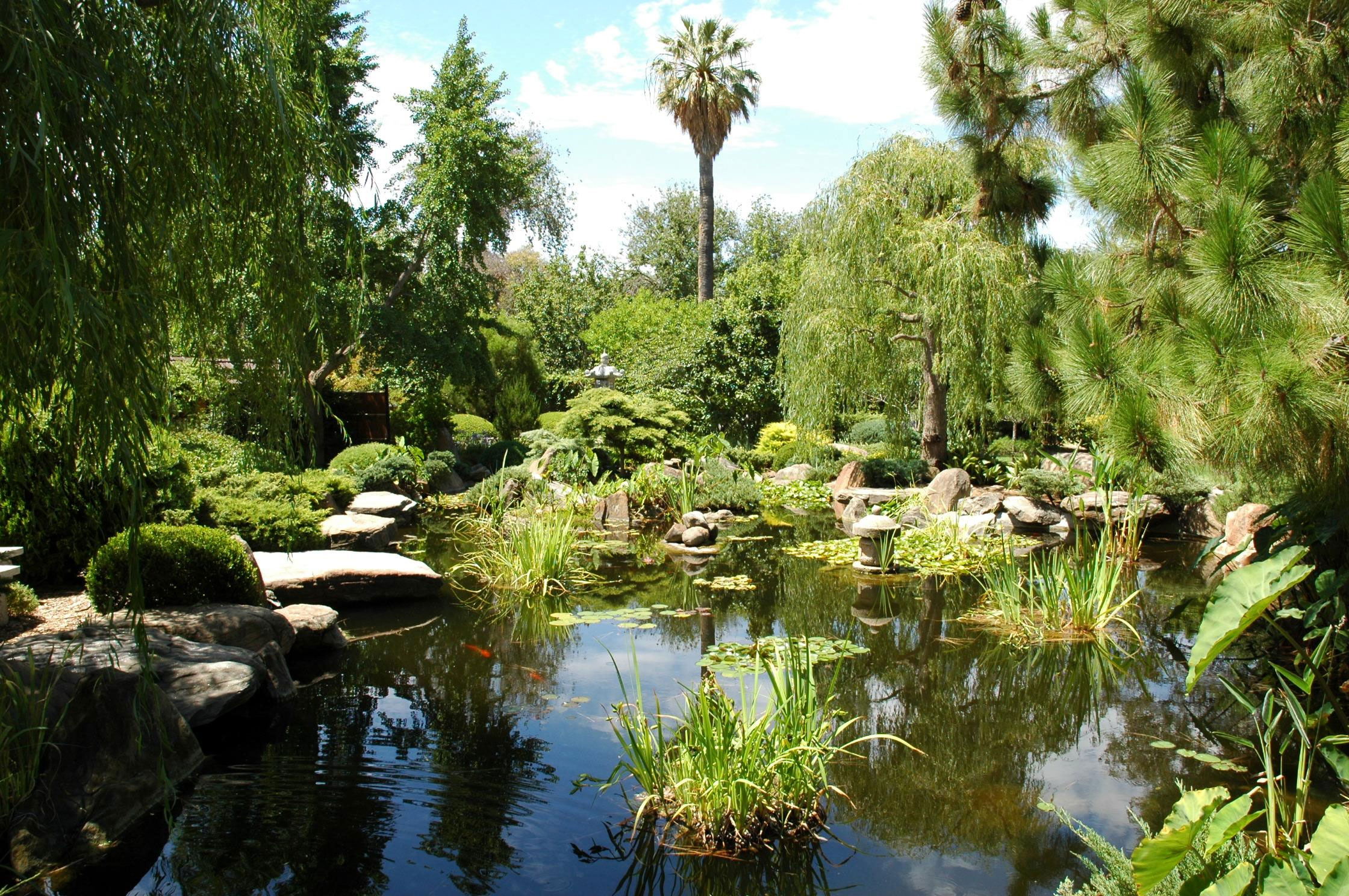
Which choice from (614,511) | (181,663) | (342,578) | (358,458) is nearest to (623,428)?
(614,511)

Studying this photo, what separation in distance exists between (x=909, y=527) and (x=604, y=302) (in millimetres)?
17433

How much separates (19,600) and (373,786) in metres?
3.20

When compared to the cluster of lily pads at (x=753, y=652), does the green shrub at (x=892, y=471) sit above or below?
above

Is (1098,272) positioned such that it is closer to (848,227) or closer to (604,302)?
(848,227)

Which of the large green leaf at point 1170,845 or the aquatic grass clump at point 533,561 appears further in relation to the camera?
the aquatic grass clump at point 533,561

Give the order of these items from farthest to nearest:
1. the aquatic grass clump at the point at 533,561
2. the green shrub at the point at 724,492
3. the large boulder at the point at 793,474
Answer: the large boulder at the point at 793,474
the green shrub at the point at 724,492
the aquatic grass clump at the point at 533,561

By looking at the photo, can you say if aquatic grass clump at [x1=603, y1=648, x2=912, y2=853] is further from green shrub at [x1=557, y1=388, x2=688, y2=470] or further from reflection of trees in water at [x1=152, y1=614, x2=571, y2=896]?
green shrub at [x1=557, y1=388, x2=688, y2=470]

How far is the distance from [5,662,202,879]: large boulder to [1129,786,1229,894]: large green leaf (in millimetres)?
3294

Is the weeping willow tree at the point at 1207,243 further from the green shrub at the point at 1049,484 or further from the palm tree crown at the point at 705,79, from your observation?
the palm tree crown at the point at 705,79

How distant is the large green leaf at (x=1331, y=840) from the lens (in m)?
2.11

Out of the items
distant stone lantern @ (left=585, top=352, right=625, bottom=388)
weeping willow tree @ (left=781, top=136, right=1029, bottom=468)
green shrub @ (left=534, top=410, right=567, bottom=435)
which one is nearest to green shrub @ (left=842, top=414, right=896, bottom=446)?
weeping willow tree @ (left=781, top=136, right=1029, bottom=468)

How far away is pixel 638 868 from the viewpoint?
354 centimetres

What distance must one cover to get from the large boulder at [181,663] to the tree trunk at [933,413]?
380 inches

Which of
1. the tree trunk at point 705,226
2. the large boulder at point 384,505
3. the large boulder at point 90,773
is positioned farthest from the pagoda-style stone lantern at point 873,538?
the tree trunk at point 705,226
